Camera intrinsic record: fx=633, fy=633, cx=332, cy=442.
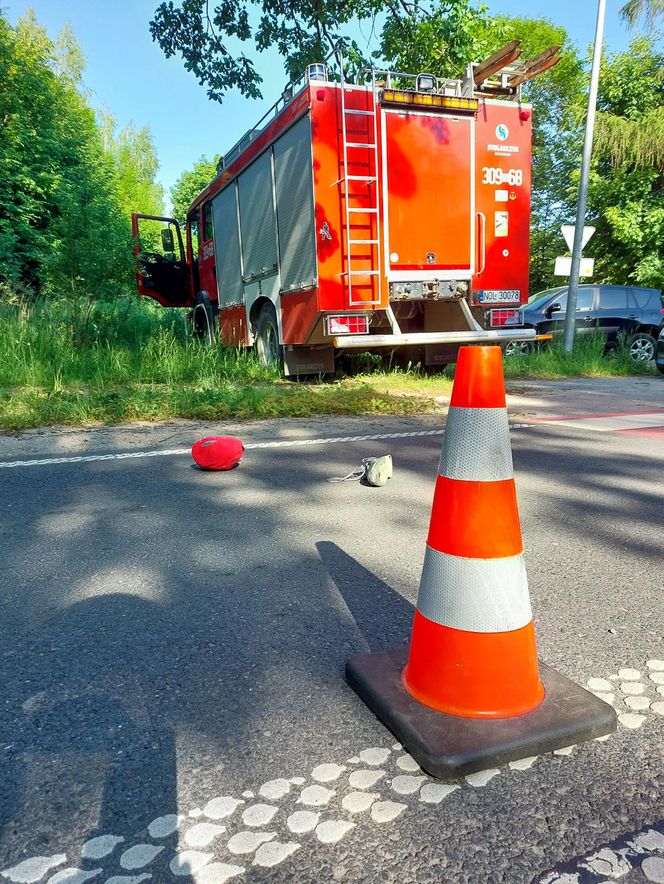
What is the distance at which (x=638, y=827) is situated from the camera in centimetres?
126

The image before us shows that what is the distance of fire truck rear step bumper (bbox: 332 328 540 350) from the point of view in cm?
747

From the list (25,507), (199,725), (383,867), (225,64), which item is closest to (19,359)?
(25,507)

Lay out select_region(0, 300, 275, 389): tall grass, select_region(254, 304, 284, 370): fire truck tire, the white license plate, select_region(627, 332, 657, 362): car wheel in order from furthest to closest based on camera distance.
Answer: select_region(627, 332, 657, 362): car wheel
select_region(254, 304, 284, 370): fire truck tire
the white license plate
select_region(0, 300, 275, 389): tall grass

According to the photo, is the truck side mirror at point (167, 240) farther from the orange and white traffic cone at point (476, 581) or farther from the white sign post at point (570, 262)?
the orange and white traffic cone at point (476, 581)

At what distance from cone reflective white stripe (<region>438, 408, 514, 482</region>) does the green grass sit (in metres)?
4.77

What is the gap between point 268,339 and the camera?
9.51m

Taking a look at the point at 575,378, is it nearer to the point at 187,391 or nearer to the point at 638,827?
the point at 187,391

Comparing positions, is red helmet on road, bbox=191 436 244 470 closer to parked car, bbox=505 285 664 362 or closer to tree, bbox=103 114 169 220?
parked car, bbox=505 285 664 362

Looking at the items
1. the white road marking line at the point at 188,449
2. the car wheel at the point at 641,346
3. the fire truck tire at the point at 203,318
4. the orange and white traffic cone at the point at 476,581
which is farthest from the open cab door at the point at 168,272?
the orange and white traffic cone at the point at 476,581

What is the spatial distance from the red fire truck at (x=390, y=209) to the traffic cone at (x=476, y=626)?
229 inches

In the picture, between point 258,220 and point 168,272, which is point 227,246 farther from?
point 168,272

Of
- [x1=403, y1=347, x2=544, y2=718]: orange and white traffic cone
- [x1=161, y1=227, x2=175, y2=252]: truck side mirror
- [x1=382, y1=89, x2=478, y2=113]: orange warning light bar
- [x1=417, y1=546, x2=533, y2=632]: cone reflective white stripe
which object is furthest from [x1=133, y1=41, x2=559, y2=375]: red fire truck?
[x1=417, y1=546, x2=533, y2=632]: cone reflective white stripe

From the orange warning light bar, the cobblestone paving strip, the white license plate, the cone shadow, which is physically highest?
the orange warning light bar

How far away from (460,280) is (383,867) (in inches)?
303
